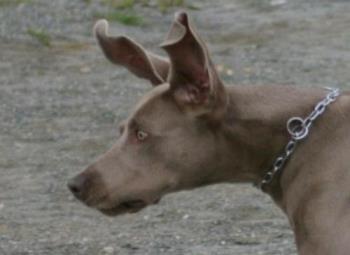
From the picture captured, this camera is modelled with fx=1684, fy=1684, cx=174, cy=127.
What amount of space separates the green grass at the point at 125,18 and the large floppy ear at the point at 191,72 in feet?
38.1

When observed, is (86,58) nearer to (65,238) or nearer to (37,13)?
(37,13)

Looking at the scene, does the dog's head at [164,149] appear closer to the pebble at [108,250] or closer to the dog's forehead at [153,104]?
the dog's forehead at [153,104]

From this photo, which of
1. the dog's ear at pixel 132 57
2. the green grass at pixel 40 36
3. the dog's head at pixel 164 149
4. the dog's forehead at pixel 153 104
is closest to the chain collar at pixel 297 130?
the dog's head at pixel 164 149

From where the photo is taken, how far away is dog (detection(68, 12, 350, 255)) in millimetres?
7160

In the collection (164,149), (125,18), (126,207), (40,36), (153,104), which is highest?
(153,104)

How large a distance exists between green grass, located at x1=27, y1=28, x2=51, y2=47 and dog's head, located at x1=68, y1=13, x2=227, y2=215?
1015 centimetres

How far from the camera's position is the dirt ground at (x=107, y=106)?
995 cm

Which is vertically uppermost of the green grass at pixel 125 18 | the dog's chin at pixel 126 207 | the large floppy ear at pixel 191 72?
the large floppy ear at pixel 191 72

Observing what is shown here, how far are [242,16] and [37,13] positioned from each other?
244 cm

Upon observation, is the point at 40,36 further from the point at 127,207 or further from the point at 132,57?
the point at 127,207

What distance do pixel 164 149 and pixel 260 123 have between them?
43 cm

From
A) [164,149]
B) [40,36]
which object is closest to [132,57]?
[164,149]

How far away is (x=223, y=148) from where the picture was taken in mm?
7242

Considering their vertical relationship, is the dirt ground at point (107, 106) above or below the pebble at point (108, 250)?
below
